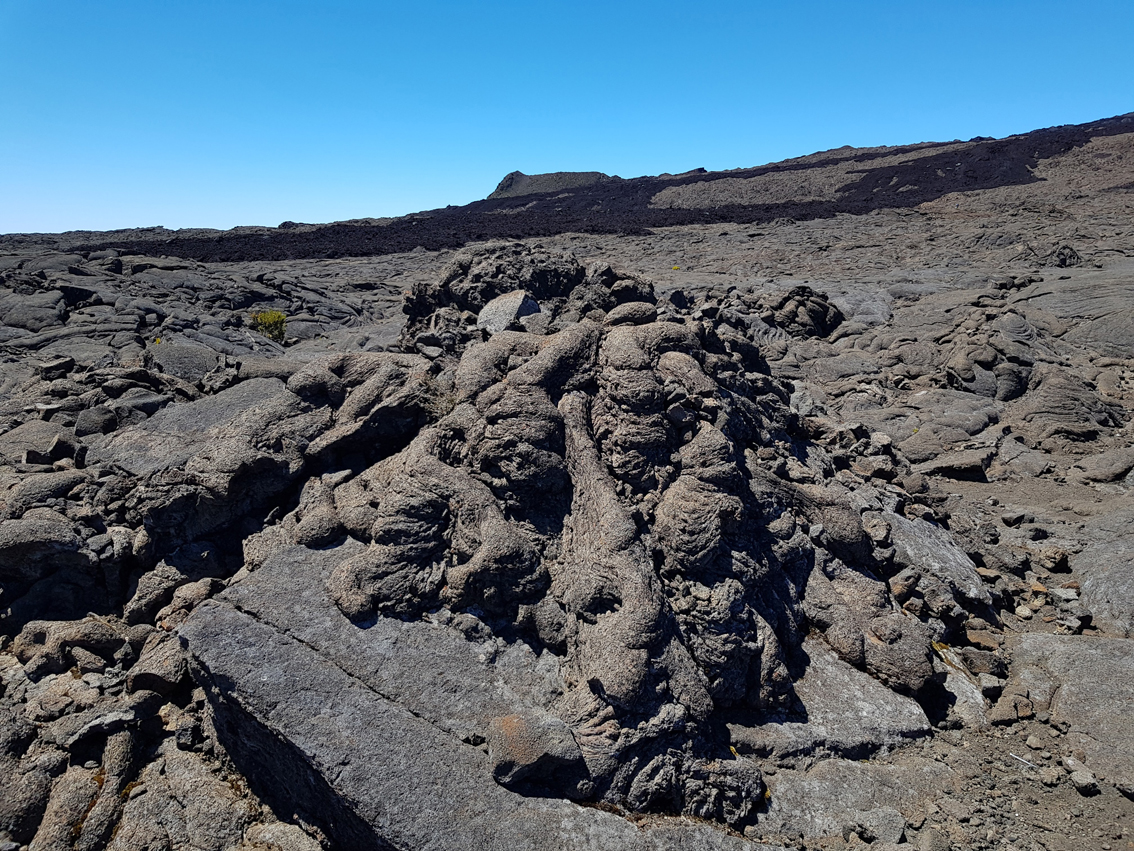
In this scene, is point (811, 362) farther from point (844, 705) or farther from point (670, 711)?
point (670, 711)

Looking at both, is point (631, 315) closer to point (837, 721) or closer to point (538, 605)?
point (538, 605)

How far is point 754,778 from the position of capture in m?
5.50

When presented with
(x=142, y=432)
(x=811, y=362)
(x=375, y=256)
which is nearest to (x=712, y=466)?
(x=142, y=432)

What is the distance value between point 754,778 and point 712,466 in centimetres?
304

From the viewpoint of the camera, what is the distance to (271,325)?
67.0ft

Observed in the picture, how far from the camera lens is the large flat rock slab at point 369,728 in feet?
16.2

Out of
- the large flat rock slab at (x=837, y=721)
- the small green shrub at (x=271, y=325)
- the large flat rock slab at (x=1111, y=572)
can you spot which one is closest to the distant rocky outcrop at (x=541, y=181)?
the small green shrub at (x=271, y=325)

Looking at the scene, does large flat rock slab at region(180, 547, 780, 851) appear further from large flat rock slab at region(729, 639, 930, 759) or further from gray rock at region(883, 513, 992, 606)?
gray rock at region(883, 513, 992, 606)

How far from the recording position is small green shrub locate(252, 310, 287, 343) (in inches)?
799

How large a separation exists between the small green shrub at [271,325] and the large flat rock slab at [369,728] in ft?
50.7

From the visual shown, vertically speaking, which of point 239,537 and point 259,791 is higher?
point 239,537

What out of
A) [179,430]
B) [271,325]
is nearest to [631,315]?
[179,430]

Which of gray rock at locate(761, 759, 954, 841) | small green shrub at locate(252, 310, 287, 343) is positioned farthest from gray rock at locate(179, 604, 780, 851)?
small green shrub at locate(252, 310, 287, 343)

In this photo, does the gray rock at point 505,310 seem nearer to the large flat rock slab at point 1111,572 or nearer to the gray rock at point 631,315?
the gray rock at point 631,315
